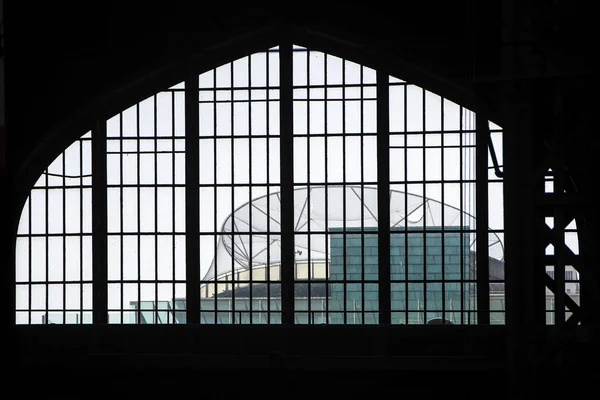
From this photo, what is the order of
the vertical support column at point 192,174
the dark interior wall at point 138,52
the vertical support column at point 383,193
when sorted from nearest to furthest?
the dark interior wall at point 138,52, the vertical support column at point 383,193, the vertical support column at point 192,174

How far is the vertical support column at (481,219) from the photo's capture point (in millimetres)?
23000

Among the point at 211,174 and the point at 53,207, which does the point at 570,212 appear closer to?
the point at 211,174

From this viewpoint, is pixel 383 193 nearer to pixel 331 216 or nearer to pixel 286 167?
pixel 331 216

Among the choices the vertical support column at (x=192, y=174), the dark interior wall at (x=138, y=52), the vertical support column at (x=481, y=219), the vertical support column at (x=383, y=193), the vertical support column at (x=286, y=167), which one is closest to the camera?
the dark interior wall at (x=138, y=52)

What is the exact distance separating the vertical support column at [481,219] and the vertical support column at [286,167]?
480cm

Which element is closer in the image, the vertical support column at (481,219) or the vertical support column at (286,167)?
the vertical support column at (481,219)

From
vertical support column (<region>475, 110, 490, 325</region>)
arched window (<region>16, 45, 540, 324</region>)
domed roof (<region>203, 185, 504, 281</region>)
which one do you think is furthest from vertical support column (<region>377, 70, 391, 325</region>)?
vertical support column (<region>475, 110, 490, 325</region>)

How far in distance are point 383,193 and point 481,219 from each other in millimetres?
2595

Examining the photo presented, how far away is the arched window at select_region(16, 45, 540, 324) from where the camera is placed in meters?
23.8

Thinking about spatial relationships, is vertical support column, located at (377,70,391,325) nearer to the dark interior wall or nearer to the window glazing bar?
the dark interior wall

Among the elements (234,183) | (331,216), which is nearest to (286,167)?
(234,183)

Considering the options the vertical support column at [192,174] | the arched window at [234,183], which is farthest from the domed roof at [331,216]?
the vertical support column at [192,174]

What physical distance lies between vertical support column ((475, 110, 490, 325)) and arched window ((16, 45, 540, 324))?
33 centimetres

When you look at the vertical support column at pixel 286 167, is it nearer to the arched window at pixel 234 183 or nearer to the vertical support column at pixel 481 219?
the arched window at pixel 234 183
